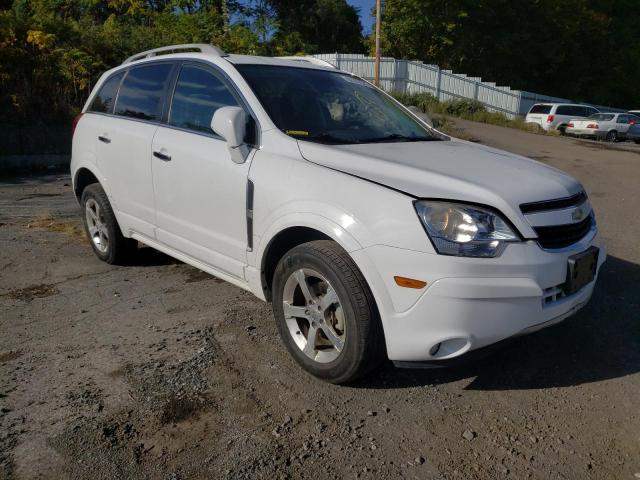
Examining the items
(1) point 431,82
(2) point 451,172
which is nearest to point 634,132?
(1) point 431,82

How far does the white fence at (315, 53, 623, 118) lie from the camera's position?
27.4 metres

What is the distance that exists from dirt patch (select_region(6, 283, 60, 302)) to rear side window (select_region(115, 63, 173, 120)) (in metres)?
1.53

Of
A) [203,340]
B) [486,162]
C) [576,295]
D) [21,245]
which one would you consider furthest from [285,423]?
[21,245]

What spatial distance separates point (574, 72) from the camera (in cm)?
4069

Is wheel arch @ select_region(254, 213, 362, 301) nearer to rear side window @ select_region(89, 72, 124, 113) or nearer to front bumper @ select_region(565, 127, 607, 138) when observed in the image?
rear side window @ select_region(89, 72, 124, 113)

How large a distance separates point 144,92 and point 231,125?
5.45 ft

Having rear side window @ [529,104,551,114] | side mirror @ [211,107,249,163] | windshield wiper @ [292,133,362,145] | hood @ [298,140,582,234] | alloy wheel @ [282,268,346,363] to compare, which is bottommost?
rear side window @ [529,104,551,114]

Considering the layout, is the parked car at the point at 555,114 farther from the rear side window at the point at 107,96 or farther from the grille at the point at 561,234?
the grille at the point at 561,234

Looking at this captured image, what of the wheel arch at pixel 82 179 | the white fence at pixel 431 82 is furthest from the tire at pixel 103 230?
the white fence at pixel 431 82

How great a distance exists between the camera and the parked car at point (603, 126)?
75.5 ft

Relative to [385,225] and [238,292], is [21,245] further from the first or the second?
[385,225]

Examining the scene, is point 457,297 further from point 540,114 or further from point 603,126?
point 540,114

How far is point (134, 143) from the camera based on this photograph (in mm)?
4324

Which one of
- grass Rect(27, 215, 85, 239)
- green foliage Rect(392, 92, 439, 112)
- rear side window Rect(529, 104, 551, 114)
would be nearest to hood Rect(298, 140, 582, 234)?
grass Rect(27, 215, 85, 239)
